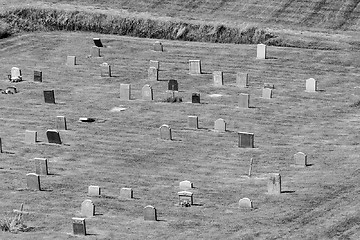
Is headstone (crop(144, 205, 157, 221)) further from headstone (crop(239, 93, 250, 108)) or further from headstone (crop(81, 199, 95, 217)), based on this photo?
headstone (crop(239, 93, 250, 108))

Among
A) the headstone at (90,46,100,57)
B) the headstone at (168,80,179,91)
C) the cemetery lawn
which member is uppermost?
the headstone at (90,46,100,57)

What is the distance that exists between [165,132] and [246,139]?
4.20 meters

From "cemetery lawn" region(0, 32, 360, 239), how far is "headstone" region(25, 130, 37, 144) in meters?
0.38

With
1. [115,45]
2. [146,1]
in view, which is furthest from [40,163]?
[146,1]

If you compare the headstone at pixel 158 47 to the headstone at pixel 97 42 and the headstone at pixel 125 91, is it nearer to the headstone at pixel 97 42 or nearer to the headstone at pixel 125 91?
the headstone at pixel 97 42

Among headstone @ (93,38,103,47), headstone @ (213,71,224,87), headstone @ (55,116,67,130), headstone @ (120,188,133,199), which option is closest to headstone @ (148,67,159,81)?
headstone @ (213,71,224,87)

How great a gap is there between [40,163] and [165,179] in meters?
5.73

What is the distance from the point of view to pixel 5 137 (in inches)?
2469

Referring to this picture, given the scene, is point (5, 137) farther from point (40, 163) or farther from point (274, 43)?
point (274, 43)

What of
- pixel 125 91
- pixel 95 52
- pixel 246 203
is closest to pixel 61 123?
pixel 125 91

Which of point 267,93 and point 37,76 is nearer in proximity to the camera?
point 267,93

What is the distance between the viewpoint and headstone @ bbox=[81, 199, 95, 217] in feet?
163

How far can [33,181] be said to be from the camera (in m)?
53.8

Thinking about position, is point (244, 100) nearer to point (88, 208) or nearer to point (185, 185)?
point (185, 185)
